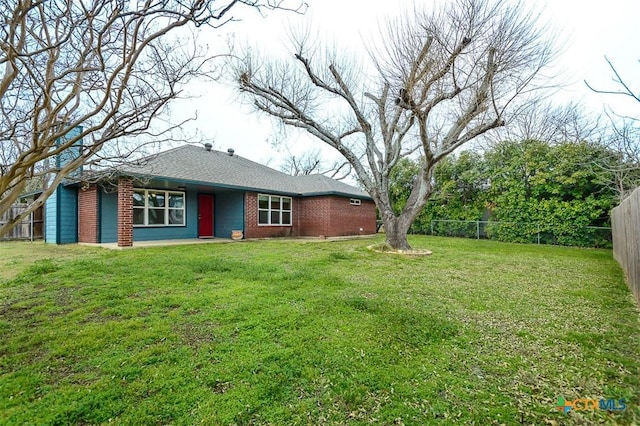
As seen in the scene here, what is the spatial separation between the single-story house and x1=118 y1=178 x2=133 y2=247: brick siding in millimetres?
27

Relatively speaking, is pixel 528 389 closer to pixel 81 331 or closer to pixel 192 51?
pixel 81 331

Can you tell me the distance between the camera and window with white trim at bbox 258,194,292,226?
1395 centimetres

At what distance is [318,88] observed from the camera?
1097 cm

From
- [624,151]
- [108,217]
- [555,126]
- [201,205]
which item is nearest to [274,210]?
[201,205]

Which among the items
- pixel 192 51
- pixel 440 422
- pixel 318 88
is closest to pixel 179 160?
pixel 318 88

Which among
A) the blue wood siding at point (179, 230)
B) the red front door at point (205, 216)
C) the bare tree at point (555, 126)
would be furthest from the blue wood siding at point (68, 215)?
the bare tree at point (555, 126)

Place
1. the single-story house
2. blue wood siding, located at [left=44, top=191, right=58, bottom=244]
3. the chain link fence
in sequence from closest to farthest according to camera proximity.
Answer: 1. the single-story house
2. blue wood siding, located at [left=44, top=191, right=58, bottom=244]
3. the chain link fence

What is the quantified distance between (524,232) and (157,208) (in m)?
→ 16.2

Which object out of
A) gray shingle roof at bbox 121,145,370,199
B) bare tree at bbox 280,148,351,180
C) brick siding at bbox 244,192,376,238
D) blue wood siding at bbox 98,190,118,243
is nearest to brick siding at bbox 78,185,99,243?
blue wood siding at bbox 98,190,118,243

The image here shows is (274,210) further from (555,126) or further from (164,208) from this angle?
(555,126)

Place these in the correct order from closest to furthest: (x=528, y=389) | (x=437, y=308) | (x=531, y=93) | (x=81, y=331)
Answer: (x=528, y=389) → (x=81, y=331) → (x=437, y=308) → (x=531, y=93)

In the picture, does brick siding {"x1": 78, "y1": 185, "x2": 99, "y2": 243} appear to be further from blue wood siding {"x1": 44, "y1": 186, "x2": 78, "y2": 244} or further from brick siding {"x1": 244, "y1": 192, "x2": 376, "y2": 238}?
brick siding {"x1": 244, "y1": 192, "x2": 376, "y2": 238}

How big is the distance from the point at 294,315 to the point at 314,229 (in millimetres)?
11459

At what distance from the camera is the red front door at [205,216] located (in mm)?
13445
